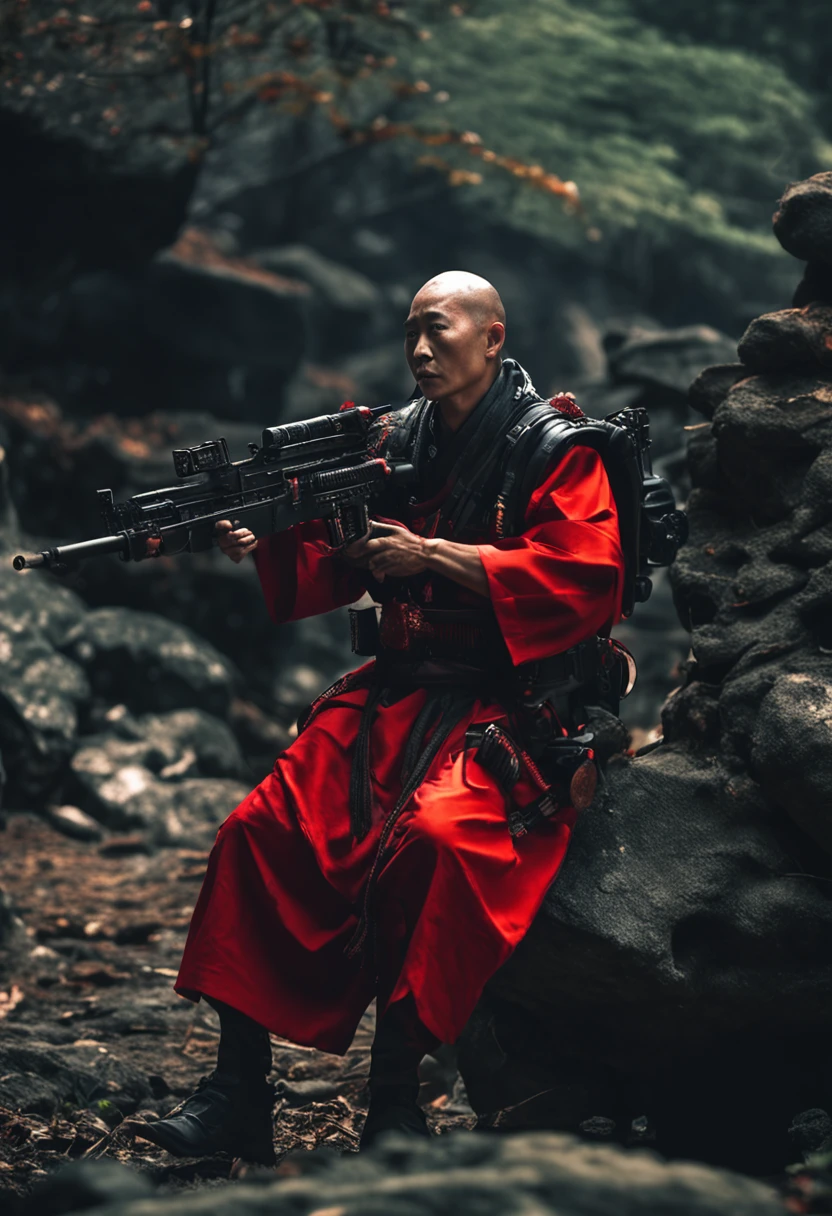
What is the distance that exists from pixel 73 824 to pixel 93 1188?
20.8 ft

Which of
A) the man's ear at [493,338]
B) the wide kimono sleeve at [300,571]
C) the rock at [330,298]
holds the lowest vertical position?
the wide kimono sleeve at [300,571]

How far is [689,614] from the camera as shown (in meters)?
4.86

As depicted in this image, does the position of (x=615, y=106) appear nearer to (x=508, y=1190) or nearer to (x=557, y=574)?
(x=557, y=574)

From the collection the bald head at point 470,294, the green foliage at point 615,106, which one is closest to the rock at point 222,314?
the green foliage at point 615,106

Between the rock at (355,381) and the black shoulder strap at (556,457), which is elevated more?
the rock at (355,381)

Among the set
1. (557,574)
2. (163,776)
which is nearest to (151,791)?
(163,776)

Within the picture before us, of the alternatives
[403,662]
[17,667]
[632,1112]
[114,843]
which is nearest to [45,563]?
[403,662]

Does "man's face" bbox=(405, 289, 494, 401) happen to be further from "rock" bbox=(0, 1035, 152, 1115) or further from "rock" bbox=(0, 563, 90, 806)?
"rock" bbox=(0, 563, 90, 806)

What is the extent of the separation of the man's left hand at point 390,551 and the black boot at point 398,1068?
4.16ft

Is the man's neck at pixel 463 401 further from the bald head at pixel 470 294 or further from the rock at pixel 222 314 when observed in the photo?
the rock at pixel 222 314

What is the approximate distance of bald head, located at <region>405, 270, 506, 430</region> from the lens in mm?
4059

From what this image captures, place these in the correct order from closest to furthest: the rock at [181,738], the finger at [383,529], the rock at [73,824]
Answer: the finger at [383,529] → the rock at [73,824] → the rock at [181,738]

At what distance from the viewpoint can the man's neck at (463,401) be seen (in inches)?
164

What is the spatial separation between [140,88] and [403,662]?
701 cm
